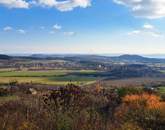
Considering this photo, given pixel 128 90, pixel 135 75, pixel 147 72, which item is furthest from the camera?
pixel 147 72

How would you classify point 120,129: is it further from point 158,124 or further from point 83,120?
point 158,124

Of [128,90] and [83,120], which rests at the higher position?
[83,120]

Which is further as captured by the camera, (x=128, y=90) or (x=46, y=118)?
(x=128, y=90)

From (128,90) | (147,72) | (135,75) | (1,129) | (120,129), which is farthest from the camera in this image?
(147,72)

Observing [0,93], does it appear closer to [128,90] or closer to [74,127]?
[128,90]

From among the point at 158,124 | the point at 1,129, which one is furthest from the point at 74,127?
the point at 158,124

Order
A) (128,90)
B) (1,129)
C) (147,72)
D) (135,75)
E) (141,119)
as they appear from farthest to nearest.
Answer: (147,72) < (135,75) < (128,90) < (141,119) < (1,129)

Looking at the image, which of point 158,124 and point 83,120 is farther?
point 158,124

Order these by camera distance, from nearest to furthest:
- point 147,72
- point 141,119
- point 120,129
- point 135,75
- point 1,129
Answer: point 1,129, point 120,129, point 141,119, point 135,75, point 147,72

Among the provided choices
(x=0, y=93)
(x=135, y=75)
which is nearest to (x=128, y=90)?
(x=0, y=93)
